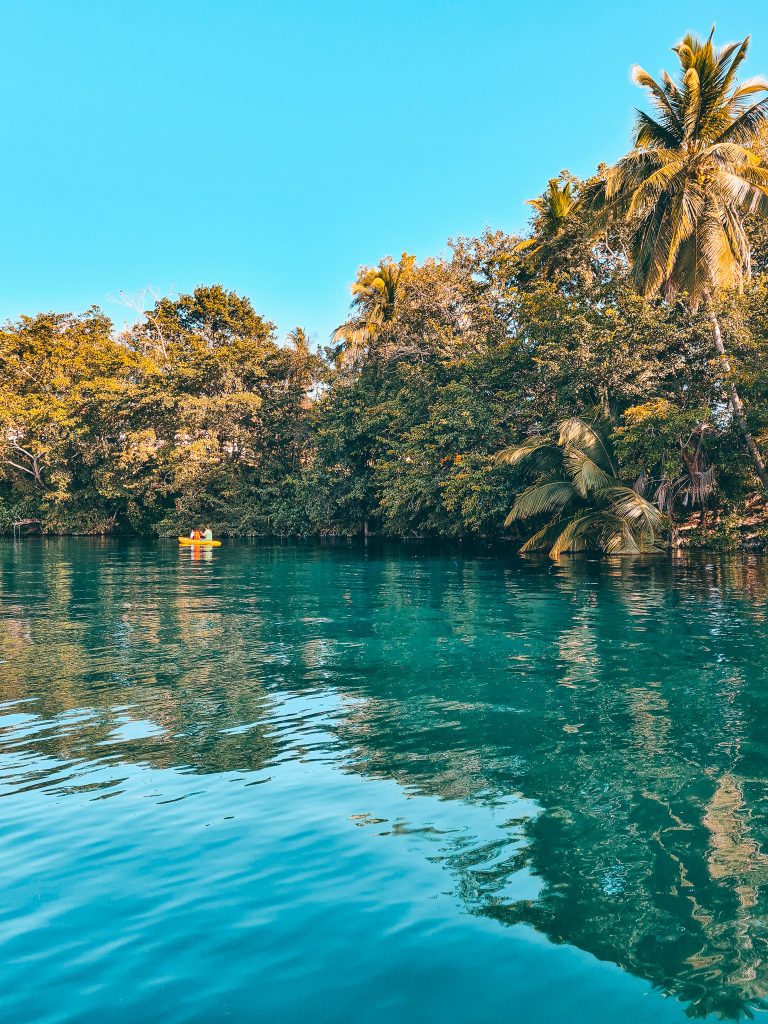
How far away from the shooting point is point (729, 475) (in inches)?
1185

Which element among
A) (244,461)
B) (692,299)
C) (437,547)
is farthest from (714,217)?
(244,461)

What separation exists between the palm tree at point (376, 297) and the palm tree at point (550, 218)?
11348 mm

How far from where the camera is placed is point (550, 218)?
110 ft

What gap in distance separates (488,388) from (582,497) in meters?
8.87

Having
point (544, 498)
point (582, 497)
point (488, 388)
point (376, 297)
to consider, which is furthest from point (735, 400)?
point (376, 297)

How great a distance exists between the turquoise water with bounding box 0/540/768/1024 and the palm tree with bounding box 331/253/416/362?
34317 millimetres

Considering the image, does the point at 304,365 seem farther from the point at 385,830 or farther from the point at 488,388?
the point at 385,830

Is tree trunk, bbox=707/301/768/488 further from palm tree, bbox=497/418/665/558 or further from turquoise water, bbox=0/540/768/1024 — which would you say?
turquoise water, bbox=0/540/768/1024

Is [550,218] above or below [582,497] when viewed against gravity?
above

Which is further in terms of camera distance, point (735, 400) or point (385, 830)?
point (735, 400)

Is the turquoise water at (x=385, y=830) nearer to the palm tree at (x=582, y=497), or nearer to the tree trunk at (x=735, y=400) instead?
the palm tree at (x=582, y=497)

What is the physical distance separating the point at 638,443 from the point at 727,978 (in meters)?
25.7

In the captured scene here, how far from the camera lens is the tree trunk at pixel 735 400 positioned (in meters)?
26.3

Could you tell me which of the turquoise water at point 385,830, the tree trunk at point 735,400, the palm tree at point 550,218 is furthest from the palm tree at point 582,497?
the turquoise water at point 385,830
